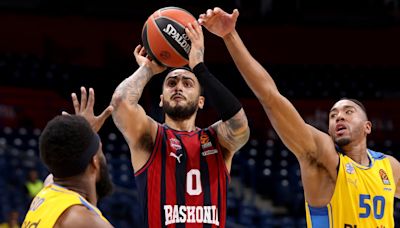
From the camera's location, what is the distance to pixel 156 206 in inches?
189

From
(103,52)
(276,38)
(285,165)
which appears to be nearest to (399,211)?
(285,165)

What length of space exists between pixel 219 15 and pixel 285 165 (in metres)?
8.87

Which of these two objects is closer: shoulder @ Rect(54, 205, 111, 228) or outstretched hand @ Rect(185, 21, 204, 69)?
shoulder @ Rect(54, 205, 111, 228)

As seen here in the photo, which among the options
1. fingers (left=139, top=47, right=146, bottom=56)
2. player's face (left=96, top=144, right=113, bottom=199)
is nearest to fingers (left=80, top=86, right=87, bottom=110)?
player's face (left=96, top=144, right=113, bottom=199)

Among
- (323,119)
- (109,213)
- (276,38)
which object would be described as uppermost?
(276,38)

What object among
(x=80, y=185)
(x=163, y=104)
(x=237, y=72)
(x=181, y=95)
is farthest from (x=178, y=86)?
(x=237, y=72)

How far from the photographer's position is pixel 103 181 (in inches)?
131

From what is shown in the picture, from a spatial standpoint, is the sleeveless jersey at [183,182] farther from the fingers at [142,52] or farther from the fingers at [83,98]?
the fingers at [83,98]

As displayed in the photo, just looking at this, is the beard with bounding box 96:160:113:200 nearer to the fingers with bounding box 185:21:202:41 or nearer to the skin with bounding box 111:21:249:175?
the skin with bounding box 111:21:249:175

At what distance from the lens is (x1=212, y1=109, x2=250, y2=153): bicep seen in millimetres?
4953

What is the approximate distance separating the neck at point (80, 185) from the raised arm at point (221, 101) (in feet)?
5.64

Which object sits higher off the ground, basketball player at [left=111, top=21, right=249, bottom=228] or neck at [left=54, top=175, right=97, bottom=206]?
basketball player at [left=111, top=21, right=249, bottom=228]

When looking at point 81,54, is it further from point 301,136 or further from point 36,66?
point 301,136

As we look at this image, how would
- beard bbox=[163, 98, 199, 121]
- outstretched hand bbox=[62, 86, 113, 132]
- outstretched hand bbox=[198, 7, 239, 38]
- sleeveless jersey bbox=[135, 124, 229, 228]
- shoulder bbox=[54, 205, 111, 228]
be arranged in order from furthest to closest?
beard bbox=[163, 98, 199, 121] → sleeveless jersey bbox=[135, 124, 229, 228] → outstretched hand bbox=[198, 7, 239, 38] → outstretched hand bbox=[62, 86, 113, 132] → shoulder bbox=[54, 205, 111, 228]
